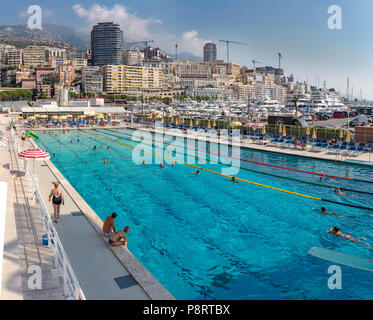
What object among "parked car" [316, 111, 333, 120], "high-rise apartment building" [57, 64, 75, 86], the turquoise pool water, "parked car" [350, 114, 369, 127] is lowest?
the turquoise pool water

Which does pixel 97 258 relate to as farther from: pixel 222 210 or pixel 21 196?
pixel 222 210

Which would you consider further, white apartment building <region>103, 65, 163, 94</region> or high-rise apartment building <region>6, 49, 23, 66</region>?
high-rise apartment building <region>6, 49, 23, 66</region>

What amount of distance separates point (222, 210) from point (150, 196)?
361 centimetres

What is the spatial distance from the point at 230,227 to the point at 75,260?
5.60 meters

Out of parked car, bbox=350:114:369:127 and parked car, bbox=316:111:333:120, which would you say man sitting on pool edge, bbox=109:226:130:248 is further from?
parked car, bbox=316:111:333:120

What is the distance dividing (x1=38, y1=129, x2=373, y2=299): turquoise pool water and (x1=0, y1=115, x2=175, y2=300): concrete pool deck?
137 cm

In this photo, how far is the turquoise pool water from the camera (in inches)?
311

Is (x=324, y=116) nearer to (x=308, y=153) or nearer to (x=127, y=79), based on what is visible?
(x=308, y=153)

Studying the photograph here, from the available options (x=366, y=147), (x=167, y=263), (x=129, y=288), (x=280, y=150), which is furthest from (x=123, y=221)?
(x=366, y=147)

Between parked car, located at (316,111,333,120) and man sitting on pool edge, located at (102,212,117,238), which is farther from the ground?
parked car, located at (316,111,333,120)

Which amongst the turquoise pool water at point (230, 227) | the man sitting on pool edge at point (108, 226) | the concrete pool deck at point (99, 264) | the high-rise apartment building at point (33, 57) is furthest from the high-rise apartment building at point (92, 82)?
the man sitting on pool edge at point (108, 226)

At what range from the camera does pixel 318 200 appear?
14.1 metres

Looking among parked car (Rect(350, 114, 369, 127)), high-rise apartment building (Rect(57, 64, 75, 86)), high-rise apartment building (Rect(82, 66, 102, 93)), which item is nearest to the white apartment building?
high-rise apartment building (Rect(82, 66, 102, 93))

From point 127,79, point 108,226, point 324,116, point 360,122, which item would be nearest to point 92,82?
point 127,79
